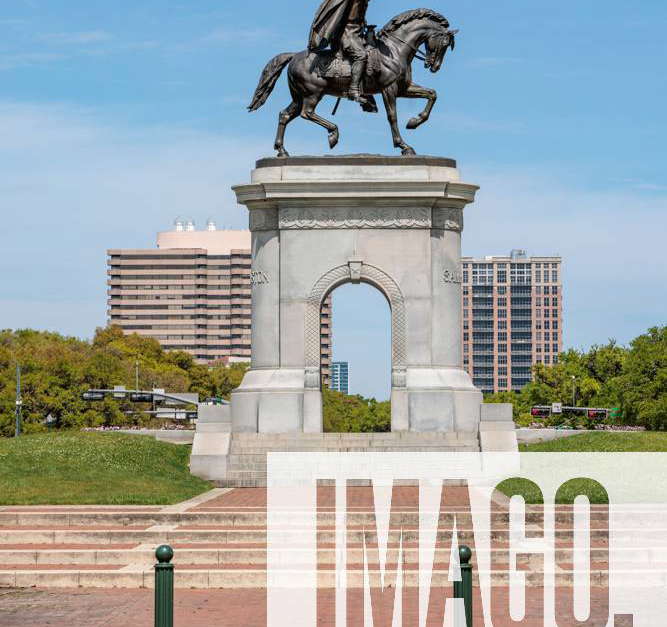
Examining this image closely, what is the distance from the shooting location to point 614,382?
4075 inches

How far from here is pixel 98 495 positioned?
3456cm

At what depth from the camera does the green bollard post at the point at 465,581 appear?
1501 cm

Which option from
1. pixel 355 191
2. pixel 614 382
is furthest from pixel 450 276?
pixel 614 382

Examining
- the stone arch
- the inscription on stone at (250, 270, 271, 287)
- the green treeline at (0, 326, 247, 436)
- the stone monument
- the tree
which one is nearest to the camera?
the stone monument

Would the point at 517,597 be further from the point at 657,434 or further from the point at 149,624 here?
the point at 657,434

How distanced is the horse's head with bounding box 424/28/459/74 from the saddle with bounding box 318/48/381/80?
62.6 inches

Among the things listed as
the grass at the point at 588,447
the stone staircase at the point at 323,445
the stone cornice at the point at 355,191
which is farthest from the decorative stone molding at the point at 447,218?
the grass at the point at 588,447

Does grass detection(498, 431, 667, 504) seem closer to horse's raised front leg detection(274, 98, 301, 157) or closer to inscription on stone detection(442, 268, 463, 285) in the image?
inscription on stone detection(442, 268, 463, 285)

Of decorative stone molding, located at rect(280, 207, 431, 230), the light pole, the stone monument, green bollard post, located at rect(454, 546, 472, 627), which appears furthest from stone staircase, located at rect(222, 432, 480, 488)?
the light pole

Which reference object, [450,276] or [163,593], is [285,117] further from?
[163,593]

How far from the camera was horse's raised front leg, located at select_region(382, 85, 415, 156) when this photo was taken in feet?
152

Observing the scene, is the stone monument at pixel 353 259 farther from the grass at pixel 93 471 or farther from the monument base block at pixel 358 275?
the grass at pixel 93 471

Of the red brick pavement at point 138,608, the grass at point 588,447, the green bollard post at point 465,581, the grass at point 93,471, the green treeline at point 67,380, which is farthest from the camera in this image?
the green treeline at point 67,380

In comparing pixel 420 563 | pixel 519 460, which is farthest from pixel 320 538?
pixel 519 460
